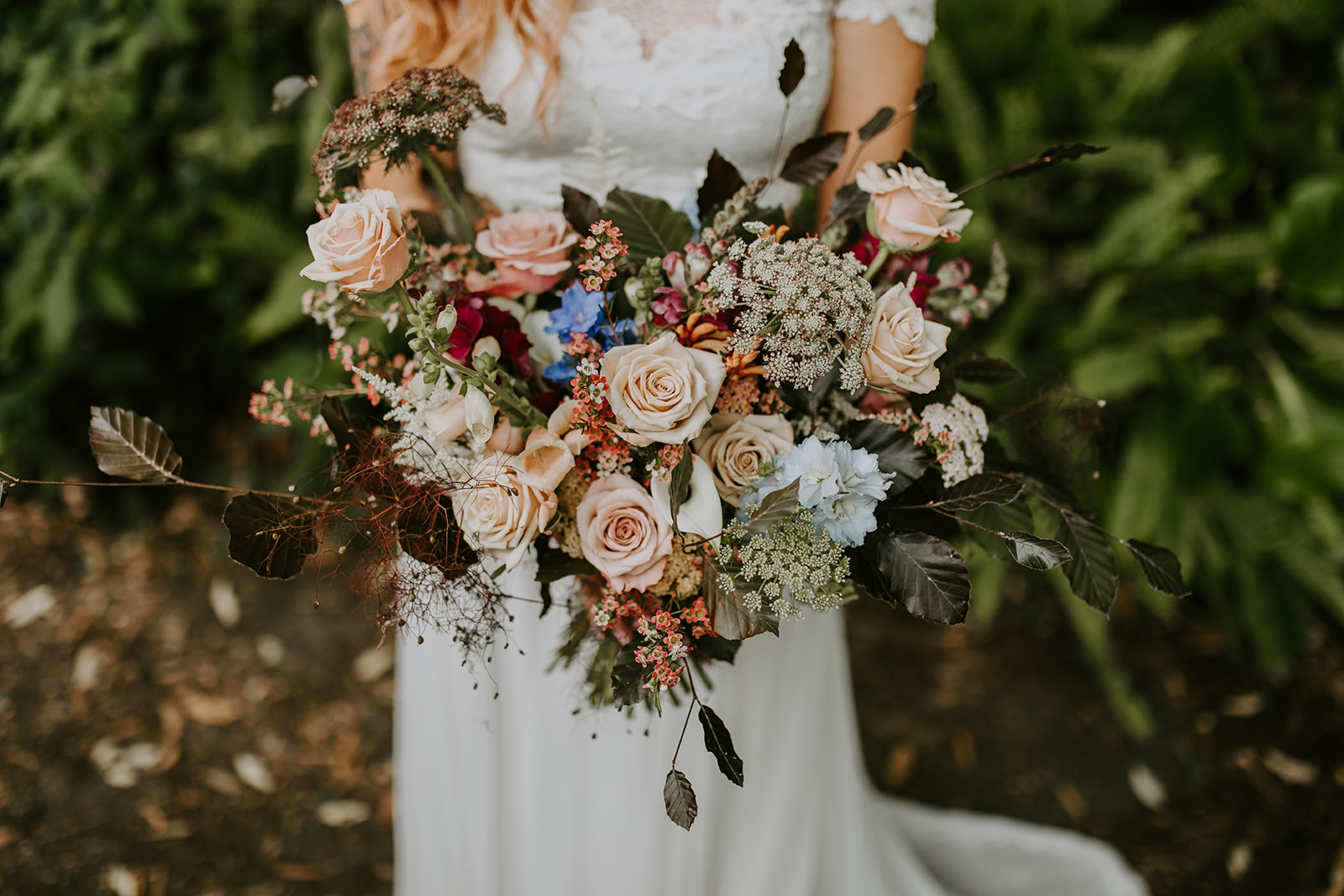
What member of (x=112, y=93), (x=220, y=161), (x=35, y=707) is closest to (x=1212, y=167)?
(x=220, y=161)

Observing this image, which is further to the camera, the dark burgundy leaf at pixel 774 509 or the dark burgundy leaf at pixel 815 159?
the dark burgundy leaf at pixel 815 159

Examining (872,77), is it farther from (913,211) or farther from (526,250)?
(526,250)

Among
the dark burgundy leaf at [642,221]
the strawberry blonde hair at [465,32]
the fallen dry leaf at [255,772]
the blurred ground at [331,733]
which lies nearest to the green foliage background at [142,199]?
the blurred ground at [331,733]

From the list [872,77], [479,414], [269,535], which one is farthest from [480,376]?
[872,77]

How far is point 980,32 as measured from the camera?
2713 mm

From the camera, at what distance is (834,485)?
0.78m

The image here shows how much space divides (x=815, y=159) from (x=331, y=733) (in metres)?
2.27

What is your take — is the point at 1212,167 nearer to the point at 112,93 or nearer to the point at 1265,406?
the point at 1265,406

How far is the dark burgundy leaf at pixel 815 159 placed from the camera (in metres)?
1.03

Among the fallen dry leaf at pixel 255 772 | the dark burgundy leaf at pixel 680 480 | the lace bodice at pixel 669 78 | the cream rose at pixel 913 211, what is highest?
the lace bodice at pixel 669 78

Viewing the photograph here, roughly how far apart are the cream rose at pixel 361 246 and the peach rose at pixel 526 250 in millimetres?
184

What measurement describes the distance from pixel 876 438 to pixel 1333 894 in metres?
2.21

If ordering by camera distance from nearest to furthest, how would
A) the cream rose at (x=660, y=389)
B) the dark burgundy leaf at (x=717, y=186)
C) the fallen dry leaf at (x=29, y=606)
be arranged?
the cream rose at (x=660, y=389) < the dark burgundy leaf at (x=717, y=186) < the fallen dry leaf at (x=29, y=606)

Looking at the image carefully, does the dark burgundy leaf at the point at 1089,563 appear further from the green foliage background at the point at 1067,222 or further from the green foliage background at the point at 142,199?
the green foliage background at the point at 142,199
